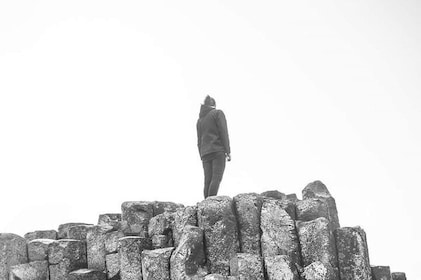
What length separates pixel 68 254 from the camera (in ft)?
44.1

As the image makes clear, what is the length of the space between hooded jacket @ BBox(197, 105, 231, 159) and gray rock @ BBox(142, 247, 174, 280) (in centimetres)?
305

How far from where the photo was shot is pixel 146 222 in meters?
13.5

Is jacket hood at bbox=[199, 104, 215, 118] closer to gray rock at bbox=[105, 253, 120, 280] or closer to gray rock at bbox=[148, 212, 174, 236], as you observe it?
gray rock at bbox=[148, 212, 174, 236]

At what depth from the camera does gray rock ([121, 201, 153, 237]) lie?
13391 mm

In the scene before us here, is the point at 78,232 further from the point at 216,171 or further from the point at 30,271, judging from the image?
the point at 216,171

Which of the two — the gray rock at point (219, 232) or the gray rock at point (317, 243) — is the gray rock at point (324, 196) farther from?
the gray rock at point (219, 232)

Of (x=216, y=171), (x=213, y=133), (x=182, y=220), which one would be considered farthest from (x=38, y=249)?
(x=213, y=133)

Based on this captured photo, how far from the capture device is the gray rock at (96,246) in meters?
13.3

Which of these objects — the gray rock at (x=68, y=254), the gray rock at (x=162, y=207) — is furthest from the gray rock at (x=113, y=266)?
the gray rock at (x=162, y=207)

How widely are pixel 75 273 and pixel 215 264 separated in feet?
13.2

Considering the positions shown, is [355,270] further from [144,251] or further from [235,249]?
[144,251]

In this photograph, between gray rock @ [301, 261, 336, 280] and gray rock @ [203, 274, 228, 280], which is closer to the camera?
gray rock @ [301, 261, 336, 280]

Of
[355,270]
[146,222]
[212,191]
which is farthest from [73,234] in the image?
[355,270]

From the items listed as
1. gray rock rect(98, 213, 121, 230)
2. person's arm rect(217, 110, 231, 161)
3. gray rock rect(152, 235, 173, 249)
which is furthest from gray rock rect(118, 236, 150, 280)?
person's arm rect(217, 110, 231, 161)
